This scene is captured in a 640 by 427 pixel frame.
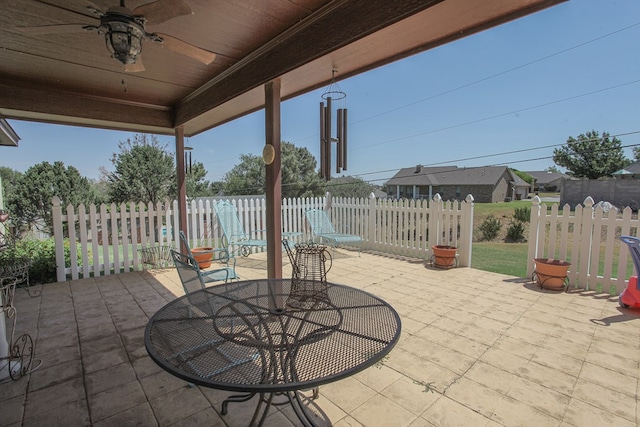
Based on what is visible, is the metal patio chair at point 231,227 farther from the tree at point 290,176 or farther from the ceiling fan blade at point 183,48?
the tree at point 290,176

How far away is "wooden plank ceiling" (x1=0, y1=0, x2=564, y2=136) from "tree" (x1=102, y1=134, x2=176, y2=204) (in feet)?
31.5

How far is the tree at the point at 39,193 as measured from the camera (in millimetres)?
12094

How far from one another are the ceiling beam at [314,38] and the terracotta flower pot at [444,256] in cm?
316

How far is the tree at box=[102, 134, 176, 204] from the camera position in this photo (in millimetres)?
13258

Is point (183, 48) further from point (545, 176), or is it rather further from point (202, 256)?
point (545, 176)

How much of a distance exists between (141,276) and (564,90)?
23.5 m

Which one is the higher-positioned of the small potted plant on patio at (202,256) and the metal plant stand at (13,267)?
the metal plant stand at (13,267)

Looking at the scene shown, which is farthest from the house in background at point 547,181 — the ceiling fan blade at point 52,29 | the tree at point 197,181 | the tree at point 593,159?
the ceiling fan blade at point 52,29

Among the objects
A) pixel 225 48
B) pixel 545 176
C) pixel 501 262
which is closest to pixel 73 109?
pixel 225 48

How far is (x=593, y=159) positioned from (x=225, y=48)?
34.4 meters

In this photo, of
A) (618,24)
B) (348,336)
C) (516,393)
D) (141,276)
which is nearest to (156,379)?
(348,336)

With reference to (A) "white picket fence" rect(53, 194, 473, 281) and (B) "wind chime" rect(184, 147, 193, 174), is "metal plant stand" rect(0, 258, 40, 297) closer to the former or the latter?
(A) "white picket fence" rect(53, 194, 473, 281)

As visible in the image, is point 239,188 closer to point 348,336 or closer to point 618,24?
point 618,24

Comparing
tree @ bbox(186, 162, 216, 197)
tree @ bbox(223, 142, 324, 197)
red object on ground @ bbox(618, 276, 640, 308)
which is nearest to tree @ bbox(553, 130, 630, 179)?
tree @ bbox(223, 142, 324, 197)
